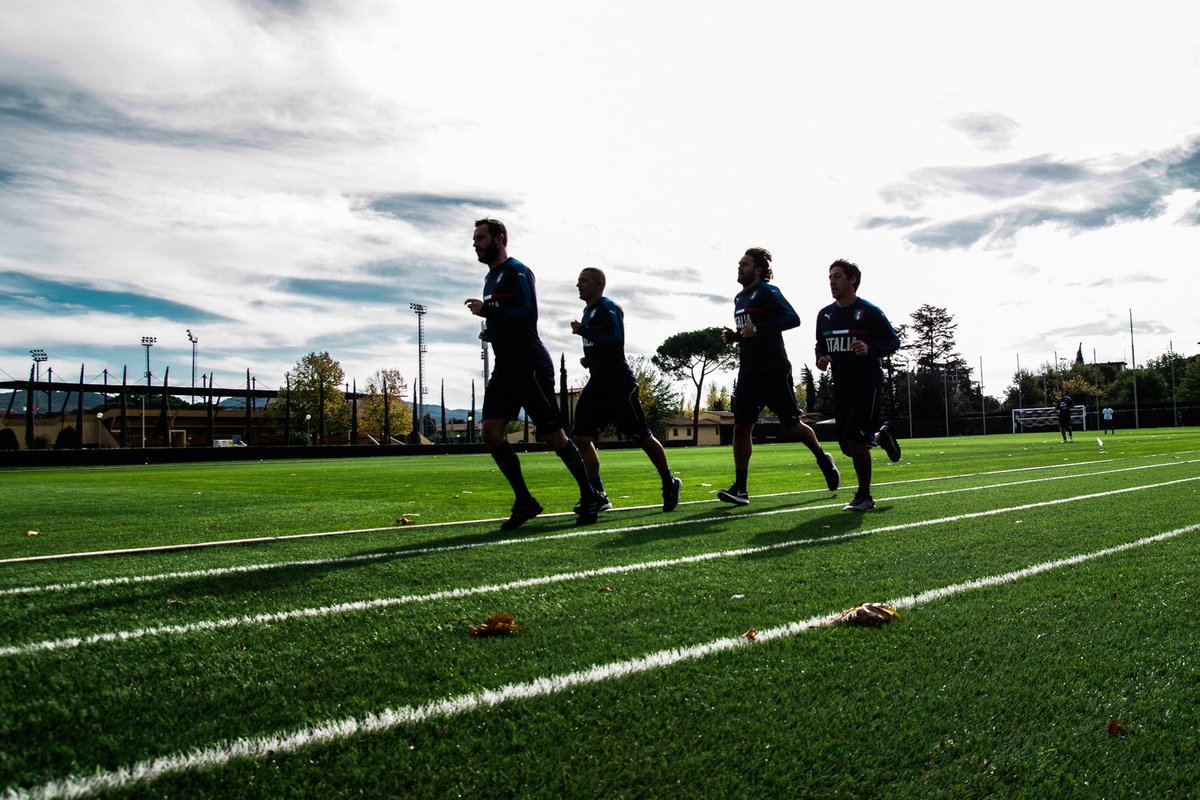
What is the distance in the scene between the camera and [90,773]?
5.59ft

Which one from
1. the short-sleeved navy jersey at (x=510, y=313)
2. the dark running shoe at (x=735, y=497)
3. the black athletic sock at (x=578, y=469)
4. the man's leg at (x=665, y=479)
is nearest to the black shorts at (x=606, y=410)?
the man's leg at (x=665, y=479)

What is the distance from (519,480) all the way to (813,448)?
3.62 metres

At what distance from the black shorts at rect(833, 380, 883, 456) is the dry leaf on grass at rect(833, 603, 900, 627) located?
4.41 meters

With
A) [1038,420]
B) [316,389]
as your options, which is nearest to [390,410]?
[316,389]

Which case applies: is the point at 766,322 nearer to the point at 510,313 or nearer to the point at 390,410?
the point at 510,313

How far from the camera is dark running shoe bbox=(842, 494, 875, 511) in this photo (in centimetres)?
666

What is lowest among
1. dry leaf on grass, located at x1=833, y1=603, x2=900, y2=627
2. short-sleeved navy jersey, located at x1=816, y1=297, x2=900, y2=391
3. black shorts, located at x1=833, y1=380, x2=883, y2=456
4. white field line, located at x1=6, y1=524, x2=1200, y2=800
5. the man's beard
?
white field line, located at x1=6, y1=524, x2=1200, y2=800

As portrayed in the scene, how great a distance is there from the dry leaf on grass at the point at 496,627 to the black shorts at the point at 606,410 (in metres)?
4.22

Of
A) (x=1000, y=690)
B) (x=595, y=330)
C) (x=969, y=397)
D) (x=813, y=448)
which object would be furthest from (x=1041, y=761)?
(x=969, y=397)

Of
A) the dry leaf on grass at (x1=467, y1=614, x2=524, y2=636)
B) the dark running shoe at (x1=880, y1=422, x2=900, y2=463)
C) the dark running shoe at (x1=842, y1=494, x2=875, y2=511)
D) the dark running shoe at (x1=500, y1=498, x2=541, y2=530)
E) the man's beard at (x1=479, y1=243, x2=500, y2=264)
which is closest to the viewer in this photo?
the dry leaf on grass at (x1=467, y1=614, x2=524, y2=636)

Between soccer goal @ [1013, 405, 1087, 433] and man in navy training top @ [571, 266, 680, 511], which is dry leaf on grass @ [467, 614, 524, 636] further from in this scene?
soccer goal @ [1013, 405, 1087, 433]

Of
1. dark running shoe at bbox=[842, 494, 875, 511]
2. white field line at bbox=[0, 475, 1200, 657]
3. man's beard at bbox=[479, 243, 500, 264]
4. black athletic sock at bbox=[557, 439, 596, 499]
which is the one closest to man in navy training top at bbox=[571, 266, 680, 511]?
black athletic sock at bbox=[557, 439, 596, 499]

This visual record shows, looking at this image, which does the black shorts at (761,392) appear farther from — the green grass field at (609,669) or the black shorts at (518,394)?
the green grass field at (609,669)

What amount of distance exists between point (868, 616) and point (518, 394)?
360cm
